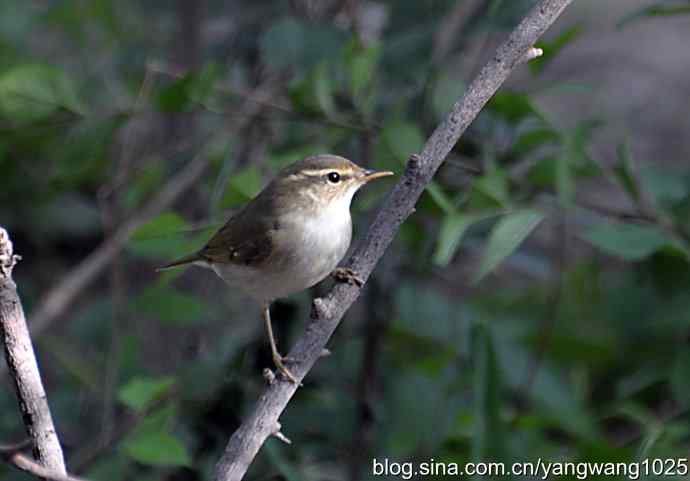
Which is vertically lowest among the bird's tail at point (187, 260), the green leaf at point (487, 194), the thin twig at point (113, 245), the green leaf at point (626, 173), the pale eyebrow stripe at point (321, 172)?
the thin twig at point (113, 245)

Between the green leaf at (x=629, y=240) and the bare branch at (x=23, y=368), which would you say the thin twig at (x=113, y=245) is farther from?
the bare branch at (x=23, y=368)

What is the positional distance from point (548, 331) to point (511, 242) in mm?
1576

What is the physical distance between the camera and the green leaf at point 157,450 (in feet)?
9.71

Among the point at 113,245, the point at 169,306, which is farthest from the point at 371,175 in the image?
the point at 113,245

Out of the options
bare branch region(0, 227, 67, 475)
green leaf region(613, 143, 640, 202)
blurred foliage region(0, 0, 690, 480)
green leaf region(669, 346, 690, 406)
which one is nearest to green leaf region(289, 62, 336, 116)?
blurred foliage region(0, 0, 690, 480)

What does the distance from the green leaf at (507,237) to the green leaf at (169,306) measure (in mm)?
1318

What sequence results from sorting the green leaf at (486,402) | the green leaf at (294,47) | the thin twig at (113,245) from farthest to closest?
the thin twig at (113,245) < the green leaf at (294,47) < the green leaf at (486,402)

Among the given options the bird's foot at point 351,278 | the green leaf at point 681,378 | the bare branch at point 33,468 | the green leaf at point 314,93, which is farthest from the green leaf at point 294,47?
the bare branch at point 33,468

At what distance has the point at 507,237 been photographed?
9.00 ft

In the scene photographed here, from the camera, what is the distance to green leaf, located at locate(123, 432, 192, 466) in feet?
9.71

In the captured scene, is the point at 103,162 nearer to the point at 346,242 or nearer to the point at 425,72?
the point at 425,72

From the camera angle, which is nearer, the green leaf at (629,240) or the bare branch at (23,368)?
the bare branch at (23,368)

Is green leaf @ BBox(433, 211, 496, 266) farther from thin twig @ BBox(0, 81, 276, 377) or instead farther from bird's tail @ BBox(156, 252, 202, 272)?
→ thin twig @ BBox(0, 81, 276, 377)

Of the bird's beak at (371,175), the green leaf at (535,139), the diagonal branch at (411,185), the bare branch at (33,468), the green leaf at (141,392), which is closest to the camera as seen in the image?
the bare branch at (33,468)
